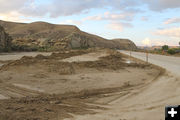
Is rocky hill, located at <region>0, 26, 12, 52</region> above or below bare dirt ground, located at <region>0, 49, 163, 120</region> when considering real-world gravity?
above

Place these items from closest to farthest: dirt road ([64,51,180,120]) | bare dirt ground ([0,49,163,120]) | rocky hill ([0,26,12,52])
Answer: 1. dirt road ([64,51,180,120])
2. bare dirt ground ([0,49,163,120])
3. rocky hill ([0,26,12,52])

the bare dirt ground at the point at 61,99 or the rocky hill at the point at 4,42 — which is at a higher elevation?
the rocky hill at the point at 4,42

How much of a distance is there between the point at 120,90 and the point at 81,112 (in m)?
2.81

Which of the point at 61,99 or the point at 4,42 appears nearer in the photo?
the point at 61,99

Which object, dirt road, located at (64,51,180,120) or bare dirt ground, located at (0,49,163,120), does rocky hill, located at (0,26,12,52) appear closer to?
bare dirt ground, located at (0,49,163,120)

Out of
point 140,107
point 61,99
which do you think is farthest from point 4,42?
A: point 140,107

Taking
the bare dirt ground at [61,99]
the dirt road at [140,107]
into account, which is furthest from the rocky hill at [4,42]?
the dirt road at [140,107]

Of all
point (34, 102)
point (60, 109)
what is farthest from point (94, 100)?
point (34, 102)

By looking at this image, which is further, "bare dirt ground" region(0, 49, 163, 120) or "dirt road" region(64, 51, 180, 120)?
"bare dirt ground" region(0, 49, 163, 120)

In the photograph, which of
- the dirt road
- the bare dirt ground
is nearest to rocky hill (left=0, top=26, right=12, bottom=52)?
the bare dirt ground

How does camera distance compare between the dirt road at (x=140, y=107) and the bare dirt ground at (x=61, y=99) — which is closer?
the dirt road at (x=140, y=107)

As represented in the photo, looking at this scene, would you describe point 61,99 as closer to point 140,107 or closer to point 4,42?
point 140,107

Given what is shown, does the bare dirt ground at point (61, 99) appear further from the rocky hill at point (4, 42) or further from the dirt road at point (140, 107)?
the rocky hill at point (4, 42)

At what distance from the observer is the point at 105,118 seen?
4203mm
